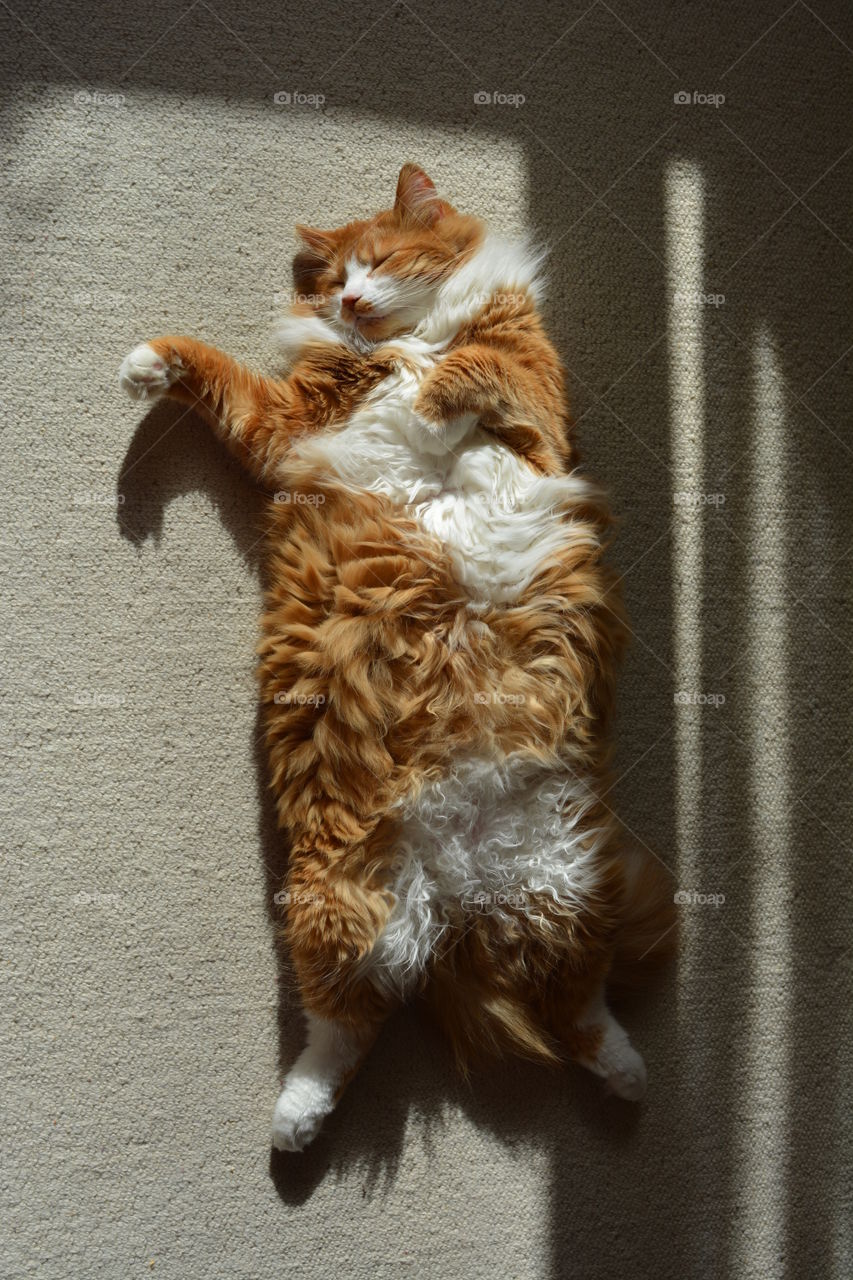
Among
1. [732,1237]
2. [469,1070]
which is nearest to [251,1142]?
[469,1070]

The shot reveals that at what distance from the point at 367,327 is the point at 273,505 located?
14.9 inches

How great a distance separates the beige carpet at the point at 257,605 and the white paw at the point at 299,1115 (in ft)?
0.28

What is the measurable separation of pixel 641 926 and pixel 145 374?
1.37 m

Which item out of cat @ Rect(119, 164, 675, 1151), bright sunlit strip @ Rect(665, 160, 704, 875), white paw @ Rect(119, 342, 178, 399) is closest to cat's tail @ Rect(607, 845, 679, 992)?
cat @ Rect(119, 164, 675, 1151)

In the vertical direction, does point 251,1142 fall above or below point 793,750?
below

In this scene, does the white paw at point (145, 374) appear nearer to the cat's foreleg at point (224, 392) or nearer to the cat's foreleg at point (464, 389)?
the cat's foreleg at point (224, 392)

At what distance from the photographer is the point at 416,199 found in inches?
66.2

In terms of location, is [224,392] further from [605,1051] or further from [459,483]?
[605,1051]

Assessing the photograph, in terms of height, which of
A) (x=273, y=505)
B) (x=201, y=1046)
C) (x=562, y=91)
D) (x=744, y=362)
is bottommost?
(x=201, y=1046)

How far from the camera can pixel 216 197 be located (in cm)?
180

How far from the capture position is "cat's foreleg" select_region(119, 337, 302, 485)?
165cm

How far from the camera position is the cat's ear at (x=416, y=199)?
167 cm

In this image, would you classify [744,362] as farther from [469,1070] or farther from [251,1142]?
[251,1142]

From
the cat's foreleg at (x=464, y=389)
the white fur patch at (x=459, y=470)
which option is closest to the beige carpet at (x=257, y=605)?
the white fur patch at (x=459, y=470)
